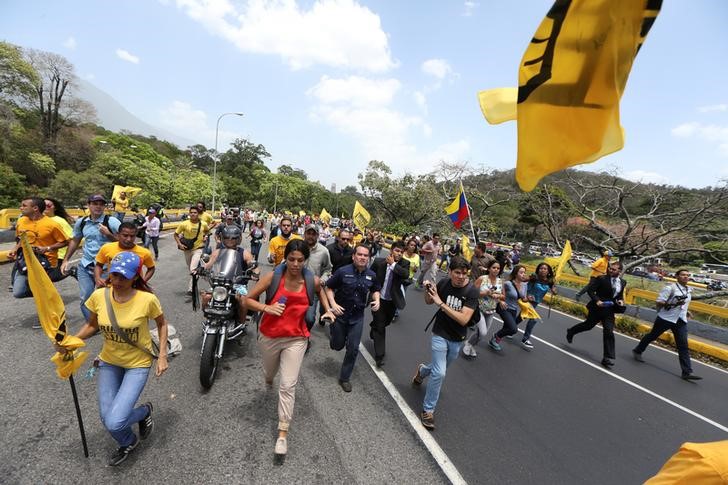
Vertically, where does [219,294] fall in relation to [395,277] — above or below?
below

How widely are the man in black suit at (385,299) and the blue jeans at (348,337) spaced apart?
574 mm

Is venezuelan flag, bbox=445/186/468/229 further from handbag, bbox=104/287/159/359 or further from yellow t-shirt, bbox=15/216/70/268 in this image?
yellow t-shirt, bbox=15/216/70/268

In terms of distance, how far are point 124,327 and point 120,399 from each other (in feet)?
1.58

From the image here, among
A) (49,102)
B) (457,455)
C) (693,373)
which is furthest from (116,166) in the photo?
(693,373)

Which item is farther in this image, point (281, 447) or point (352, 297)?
point (352, 297)

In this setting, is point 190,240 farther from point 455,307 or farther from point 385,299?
point 455,307

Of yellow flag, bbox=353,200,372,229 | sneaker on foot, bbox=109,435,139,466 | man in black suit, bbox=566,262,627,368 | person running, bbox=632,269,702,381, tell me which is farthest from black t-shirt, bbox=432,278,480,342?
yellow flag, bbox=353,200,372,229

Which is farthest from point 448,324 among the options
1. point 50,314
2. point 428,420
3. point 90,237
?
point 90,237

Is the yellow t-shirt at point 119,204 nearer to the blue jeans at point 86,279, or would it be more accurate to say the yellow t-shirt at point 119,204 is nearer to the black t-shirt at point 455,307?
the blue jeans at point 86,279

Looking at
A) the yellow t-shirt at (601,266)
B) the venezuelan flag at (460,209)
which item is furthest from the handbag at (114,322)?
the yellow t-shirt at (601,266)

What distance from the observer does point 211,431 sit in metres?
2.60

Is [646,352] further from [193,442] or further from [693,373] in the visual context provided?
[193,442]

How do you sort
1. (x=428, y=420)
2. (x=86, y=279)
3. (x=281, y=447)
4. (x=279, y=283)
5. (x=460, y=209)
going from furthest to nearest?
(x=460, y=209), (x=86, y=279), (x=428, y=420), (x=279, y=283), (x=281, y=447)

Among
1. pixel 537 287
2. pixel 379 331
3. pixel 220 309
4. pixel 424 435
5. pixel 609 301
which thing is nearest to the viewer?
pixel 424 435
